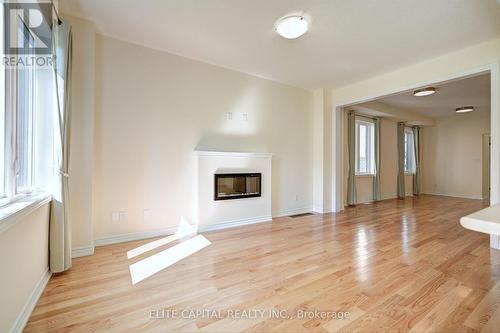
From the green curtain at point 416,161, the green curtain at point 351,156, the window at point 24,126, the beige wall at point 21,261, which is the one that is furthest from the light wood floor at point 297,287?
the green curtain at point 416,161

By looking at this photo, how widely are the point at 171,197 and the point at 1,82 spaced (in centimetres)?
218

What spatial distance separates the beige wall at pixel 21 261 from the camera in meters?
1.32

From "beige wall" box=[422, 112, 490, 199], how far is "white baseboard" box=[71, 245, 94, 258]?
33.2 ft

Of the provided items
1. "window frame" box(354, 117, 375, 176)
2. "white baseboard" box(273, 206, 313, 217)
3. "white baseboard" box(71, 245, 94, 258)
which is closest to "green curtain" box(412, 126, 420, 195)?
"window frame" box(354, 117, 375, 176)

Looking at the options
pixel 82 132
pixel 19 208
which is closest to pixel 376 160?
pixel 82 132

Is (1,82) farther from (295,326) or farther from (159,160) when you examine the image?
(295,326)

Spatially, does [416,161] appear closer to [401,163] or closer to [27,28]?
[401,163]

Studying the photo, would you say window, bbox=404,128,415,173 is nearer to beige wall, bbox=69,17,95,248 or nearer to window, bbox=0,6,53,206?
beige wall, bbox=69,17,95,248

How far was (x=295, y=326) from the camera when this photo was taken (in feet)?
4.94

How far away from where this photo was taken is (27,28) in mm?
1865

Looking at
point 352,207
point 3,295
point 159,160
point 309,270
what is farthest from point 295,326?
point 352,207

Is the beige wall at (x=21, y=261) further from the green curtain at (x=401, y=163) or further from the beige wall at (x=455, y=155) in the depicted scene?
the beige wall at (x=455, y=155)

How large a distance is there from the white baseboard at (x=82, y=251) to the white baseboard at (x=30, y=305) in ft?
1.50

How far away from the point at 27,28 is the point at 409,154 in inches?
390
